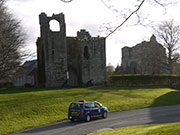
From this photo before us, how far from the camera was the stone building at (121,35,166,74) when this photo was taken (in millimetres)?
53094

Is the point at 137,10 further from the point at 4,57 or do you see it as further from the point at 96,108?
the point at 4,57

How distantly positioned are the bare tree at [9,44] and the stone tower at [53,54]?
51.3 feet

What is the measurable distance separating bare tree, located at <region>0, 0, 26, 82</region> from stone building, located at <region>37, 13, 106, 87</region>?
15.9 m

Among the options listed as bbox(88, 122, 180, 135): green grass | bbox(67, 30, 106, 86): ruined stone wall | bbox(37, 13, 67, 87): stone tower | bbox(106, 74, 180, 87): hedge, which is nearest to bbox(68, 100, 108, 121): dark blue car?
bbox(88, 122, 180, 135): green grass

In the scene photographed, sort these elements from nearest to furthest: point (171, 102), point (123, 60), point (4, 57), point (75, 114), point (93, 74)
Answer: point (75, 114)
point (4, 57)
point (171, 102)
point (93, 74)
point (123, 60)

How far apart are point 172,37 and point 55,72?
25.9m

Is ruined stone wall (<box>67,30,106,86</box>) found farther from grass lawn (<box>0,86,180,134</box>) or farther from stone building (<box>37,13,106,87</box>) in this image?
grass lawn (<box>0,86,180,134</box>)

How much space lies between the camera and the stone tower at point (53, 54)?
42.9m

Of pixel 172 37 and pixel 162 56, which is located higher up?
pixel 172 37

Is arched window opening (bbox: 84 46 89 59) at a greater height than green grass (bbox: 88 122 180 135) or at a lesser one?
greater

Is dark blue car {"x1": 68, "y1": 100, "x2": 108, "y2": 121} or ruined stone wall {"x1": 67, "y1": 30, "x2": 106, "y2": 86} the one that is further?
ruined stone wall {"x1": 67, "y1": 30, "x2": 106, "y2": 86}

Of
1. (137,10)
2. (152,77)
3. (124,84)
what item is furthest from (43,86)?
(137,10)

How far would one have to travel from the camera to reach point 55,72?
4344 cm

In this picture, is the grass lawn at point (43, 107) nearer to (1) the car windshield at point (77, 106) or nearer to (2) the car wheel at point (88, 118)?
(1) the car windshield at point (77, 106)
